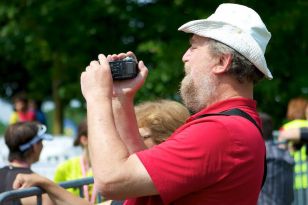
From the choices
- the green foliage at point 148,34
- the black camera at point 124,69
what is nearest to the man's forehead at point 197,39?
the black camera at point 124,69

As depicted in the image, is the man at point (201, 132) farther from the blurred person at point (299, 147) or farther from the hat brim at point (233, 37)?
the blurred person at point (299, 147)

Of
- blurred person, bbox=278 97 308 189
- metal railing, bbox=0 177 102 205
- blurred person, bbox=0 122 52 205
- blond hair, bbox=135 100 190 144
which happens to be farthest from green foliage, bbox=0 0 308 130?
blond hair, bbox=135 100 190 144

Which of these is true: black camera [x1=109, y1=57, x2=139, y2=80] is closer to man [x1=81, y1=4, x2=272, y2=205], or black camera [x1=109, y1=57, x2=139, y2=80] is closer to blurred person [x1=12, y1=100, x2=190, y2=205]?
man [x1=81, y1=4, x2=272, y2=205]

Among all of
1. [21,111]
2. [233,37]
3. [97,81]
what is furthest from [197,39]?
[21,111]

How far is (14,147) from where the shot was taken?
5.16 m

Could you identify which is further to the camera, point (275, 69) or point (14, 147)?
point (275, 69)

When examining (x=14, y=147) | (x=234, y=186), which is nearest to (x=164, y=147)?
(x=234, y=186)

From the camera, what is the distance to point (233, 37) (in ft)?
8.86

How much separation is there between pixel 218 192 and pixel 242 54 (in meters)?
0.51

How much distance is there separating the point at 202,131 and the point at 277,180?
145 inches

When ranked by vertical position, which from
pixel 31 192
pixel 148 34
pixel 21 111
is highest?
pixel 31 192

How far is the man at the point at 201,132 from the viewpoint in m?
2.45

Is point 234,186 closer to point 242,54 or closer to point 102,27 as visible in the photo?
point 242,54

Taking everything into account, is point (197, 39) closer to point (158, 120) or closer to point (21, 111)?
point (158, 120)
